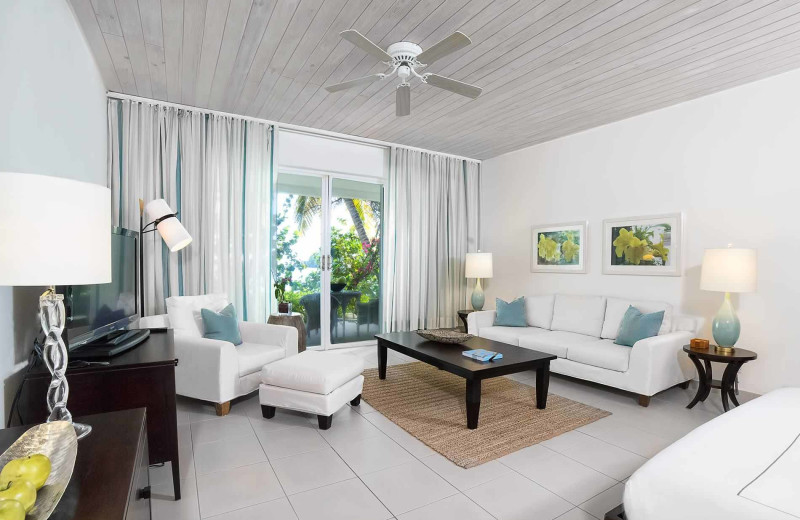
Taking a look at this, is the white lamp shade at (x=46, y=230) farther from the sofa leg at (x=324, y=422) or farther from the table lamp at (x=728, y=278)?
the table lamp at (x=728, y=278)

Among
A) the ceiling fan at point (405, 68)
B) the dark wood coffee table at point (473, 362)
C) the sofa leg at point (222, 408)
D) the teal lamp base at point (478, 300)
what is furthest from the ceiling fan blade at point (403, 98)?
the teal lamp base at point (478, 300)

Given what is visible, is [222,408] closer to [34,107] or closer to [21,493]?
[34,107]

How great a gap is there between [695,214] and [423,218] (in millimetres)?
3043

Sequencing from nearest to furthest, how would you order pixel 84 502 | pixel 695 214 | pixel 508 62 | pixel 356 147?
pixel 84 502
pixel 508 62
pixel 695 214
pixel 356 147

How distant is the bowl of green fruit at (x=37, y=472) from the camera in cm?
72

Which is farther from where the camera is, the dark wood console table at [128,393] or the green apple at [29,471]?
the dark wood console table at [128,393]

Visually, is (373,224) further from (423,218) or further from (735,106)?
(735,106)

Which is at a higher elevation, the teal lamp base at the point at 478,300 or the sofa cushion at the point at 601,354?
the teal lamp base at the point at 478,300

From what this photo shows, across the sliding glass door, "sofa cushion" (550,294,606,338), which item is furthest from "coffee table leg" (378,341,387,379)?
"sofa cushion" (550,294,606,338)

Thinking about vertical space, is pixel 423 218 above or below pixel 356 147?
below

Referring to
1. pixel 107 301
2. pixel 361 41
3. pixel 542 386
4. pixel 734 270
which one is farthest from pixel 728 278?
pixel 107 301

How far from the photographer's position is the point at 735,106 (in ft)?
11.6

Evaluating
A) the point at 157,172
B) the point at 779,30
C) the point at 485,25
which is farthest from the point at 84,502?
the point at 779,30

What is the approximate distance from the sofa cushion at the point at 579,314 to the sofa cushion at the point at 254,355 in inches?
116
